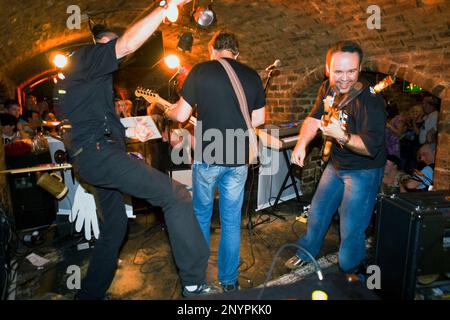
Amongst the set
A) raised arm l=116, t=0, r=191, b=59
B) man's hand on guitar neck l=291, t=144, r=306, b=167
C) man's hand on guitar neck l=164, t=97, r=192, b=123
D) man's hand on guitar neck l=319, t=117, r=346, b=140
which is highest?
raised arm l=116, t=0, r=191, b=59

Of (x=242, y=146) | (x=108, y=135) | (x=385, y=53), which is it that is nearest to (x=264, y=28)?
(x=385, y=53)

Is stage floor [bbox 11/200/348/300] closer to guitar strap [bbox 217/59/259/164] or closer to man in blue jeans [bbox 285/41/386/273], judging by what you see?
man in blue jeans [bbox 285/41/386/273]

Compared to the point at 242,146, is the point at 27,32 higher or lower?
higher

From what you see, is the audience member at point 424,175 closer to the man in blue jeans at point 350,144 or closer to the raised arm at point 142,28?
the man in blue jeans at point 350,144

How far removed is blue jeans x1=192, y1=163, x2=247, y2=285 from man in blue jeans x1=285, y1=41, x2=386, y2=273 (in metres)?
0.68

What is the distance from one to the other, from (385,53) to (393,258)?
9.03 ft

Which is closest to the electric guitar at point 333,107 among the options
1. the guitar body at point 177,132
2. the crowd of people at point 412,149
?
the crowd of people at point 412,149

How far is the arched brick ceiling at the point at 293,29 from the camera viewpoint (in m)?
3.32

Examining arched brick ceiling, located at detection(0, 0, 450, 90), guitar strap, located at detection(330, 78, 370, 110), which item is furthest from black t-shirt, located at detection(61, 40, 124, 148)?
arched brick ceiling, located at detection(0, 0, 450, 90)

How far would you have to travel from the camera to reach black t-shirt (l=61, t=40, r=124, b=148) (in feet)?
6.28

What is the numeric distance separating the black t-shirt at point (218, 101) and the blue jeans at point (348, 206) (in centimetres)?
101

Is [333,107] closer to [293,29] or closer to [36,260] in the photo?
[293,29]
